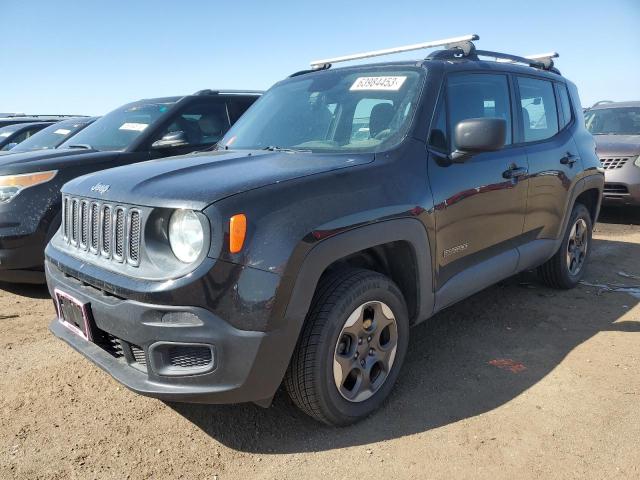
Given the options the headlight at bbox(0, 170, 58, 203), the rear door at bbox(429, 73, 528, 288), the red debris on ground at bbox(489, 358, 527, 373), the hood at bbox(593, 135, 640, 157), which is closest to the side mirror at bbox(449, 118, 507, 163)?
the rear door at bbox(429, 73, 528, 288)

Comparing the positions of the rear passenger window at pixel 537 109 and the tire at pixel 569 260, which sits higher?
the rear passenger window at pixel 537 109

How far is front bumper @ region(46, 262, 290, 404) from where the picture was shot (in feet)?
7.00

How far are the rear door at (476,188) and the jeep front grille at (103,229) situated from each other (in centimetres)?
156

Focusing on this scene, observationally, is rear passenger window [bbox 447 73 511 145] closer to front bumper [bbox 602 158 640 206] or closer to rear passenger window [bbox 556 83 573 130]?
rear passenger window [bbox 556 83 573 130]

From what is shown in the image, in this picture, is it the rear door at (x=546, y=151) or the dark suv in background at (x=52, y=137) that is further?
the dark suv in background at (x=52, y=137)

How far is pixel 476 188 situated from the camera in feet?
10.5

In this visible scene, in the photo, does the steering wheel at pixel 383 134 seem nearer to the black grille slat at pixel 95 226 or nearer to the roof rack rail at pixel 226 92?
the black grille slat at pixel 95 226

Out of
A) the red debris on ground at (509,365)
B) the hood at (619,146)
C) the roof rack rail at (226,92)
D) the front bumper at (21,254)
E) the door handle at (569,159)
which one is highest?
the roof rack rail at (226,92)

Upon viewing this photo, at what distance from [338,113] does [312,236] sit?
130cm

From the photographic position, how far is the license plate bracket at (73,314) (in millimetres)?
2457

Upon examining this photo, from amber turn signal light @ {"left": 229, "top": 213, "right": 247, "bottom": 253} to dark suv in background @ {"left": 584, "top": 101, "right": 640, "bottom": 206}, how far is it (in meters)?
7.18

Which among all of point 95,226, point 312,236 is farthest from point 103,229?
point 312,236

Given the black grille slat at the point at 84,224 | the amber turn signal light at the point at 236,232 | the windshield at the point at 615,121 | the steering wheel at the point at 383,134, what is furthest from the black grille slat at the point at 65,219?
the windshield at the point at 615,121

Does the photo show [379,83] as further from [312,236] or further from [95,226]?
[95,226]
